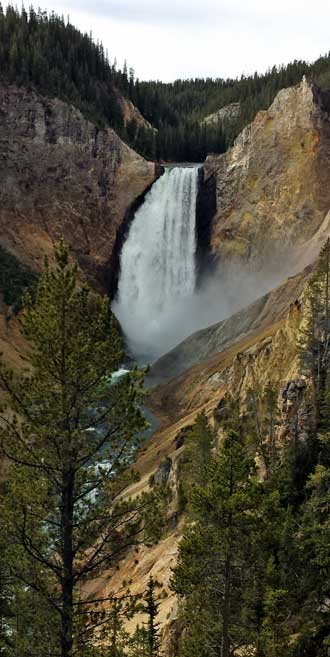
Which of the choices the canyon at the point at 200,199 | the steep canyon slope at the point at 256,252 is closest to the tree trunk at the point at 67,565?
the steep canyon slope at the point at 256,252

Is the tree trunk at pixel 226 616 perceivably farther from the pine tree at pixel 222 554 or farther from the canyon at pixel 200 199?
the canyon at pixel 200 199

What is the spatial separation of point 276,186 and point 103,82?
1592 inches

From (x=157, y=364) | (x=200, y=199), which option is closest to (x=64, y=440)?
(x=157, y=364)

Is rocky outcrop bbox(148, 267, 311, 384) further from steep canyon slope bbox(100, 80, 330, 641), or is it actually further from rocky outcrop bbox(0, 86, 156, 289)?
rocky outcrop bbox(0, 86, 156, 289)

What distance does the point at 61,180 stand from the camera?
80938 millimetres

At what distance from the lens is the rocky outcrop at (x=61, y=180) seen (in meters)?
77.2

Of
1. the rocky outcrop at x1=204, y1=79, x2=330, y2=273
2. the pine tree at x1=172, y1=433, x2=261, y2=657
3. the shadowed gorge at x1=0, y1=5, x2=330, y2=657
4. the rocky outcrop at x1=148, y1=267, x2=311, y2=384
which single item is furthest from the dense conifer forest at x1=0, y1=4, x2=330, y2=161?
the pine tree at x1=172, y1=433, x2=261, y2=657

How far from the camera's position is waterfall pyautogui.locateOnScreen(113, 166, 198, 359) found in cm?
8019

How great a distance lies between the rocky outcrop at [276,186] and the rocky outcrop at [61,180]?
39.1 ft

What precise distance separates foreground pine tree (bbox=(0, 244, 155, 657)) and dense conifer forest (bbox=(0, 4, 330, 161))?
76079 millimetres

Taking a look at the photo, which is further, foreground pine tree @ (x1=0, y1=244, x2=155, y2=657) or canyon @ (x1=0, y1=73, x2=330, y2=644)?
canyon @ (x1=0, y1=73, x2=330, y2=644)

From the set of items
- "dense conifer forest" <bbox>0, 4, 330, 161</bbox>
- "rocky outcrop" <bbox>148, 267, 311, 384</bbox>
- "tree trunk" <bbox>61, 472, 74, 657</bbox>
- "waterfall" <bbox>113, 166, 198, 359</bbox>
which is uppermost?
"dense conifer forest" <bbox>0, 4, 330, 161</bbox>

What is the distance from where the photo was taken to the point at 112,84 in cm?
10344

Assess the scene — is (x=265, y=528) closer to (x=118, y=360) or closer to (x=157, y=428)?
(x=118, y=360)
